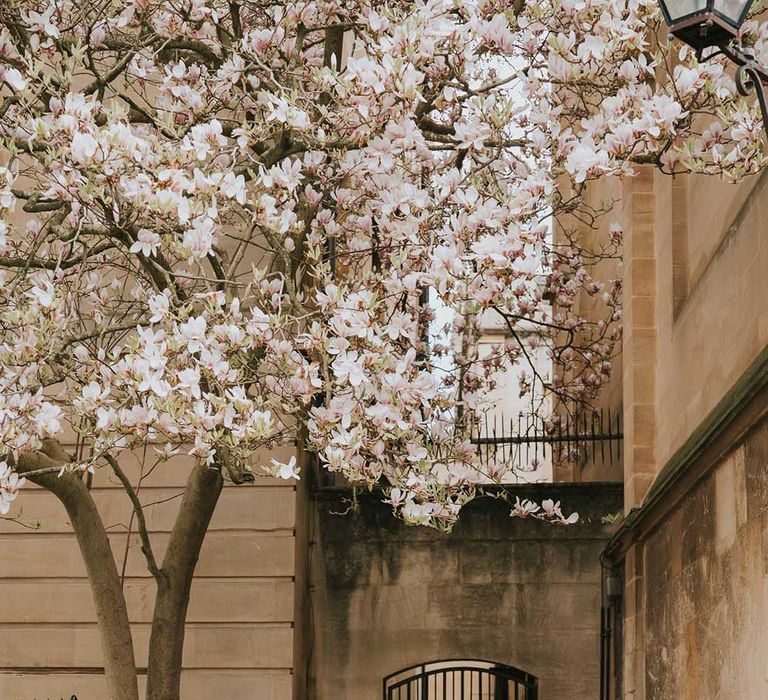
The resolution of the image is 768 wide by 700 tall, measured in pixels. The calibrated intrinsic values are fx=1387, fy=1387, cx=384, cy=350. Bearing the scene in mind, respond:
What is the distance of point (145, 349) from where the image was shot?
9086 millimetres

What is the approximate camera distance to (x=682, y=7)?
5.88 m

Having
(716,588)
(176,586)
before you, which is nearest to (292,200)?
(176,586)

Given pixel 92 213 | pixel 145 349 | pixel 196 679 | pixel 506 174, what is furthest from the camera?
pixel 196 679

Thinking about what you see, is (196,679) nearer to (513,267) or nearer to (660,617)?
(660,617)

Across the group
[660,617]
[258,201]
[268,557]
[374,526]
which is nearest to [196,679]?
[268,557]

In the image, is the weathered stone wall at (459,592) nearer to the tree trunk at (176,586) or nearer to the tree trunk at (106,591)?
the tree trunk at (176,586)

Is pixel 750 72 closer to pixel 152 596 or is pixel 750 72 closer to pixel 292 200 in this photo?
pixel 292 200

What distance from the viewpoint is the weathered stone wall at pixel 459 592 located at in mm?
15430

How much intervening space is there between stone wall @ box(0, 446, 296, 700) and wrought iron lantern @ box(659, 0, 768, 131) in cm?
988

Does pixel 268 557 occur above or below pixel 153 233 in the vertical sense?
below

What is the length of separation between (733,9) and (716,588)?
396 cm

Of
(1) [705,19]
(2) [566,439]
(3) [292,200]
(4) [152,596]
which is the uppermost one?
(3) [292,200]

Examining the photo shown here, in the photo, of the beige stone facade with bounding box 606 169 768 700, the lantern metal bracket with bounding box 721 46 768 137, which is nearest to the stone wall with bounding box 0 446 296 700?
the beige stone facade with bounding box 606 169 768 700

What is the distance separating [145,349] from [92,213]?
160cm
